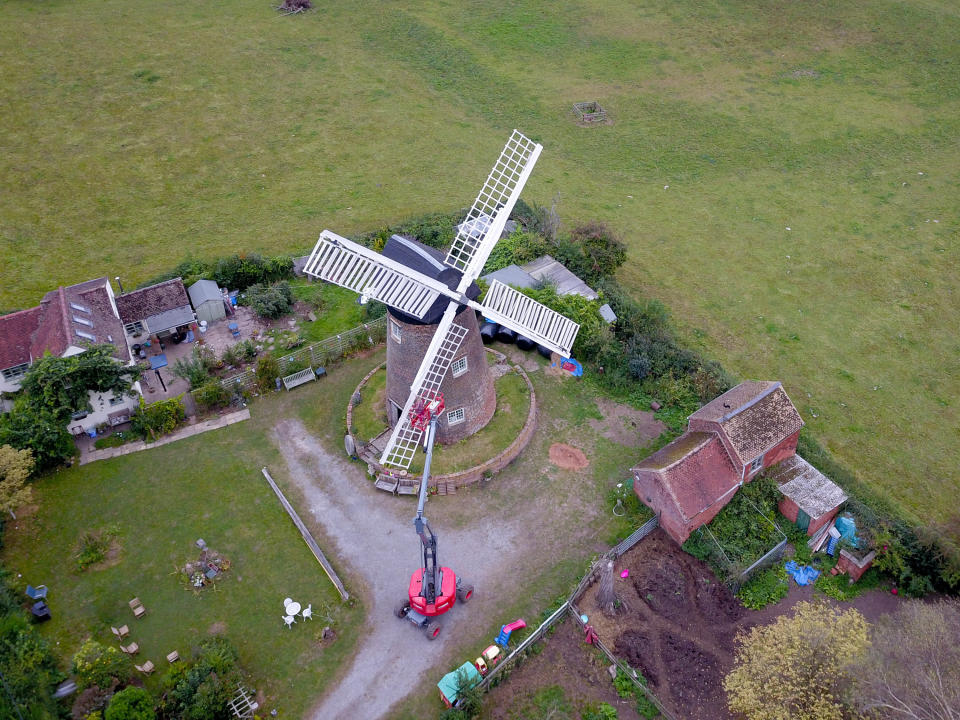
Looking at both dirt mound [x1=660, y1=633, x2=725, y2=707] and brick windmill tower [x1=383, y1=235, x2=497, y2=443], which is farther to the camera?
brick windmill tower [x1=383, y1=235, x2=497, y2=443]

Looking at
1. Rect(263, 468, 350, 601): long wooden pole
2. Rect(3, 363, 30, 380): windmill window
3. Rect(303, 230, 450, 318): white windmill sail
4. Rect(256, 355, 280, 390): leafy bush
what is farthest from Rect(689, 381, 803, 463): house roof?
Rect(3, 363, 30, 380): windmill window

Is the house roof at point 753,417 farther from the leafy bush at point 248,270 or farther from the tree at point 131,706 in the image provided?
the leafy bush at point 248,270

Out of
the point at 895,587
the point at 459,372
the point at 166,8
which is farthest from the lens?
the point at 166,8

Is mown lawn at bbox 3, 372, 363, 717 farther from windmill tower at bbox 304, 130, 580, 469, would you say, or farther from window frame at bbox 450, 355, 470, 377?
window frame at bbox 450, 355, 470, 377

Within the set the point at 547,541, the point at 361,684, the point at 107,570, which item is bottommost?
the point at 107,570

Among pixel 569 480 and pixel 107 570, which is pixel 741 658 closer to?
pixel 569 480

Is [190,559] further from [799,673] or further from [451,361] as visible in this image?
[799,673]

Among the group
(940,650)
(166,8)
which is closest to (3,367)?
(940,650)
